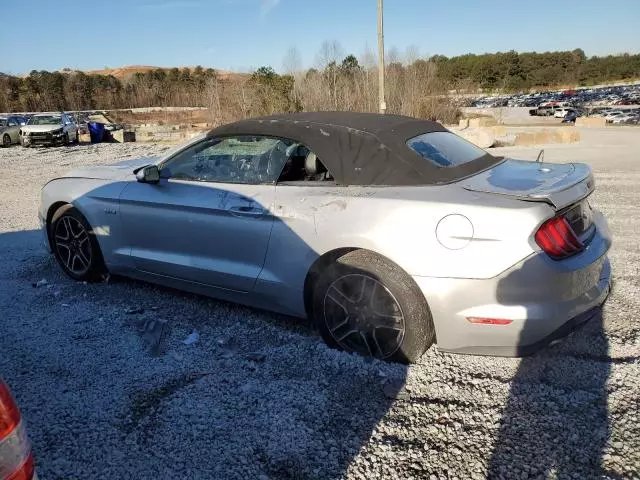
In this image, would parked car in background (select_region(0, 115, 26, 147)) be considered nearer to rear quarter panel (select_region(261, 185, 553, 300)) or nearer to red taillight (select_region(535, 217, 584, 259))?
rear quarter panel (select_region(261, 185, 553, 300))

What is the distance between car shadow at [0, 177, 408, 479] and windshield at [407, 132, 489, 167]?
1.03 metres

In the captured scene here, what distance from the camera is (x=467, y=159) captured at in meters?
3.62

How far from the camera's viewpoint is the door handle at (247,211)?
A: 3492mm

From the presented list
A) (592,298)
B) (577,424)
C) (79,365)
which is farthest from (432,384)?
(79,365)

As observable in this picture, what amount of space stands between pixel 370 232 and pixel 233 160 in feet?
4.72

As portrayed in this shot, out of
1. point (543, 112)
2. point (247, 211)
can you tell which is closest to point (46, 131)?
point (247, 211)

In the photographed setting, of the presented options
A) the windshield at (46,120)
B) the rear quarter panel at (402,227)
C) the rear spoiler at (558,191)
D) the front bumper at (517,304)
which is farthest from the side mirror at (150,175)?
the windshield at (46,120)

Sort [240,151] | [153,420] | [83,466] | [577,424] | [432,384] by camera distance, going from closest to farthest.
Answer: [83,466], [577,424], [153,420], [432,384], [240,151]

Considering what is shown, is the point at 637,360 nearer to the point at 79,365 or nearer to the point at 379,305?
the point at 379,305

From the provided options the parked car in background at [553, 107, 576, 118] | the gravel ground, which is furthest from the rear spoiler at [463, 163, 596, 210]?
the parked car in background at [553, 107, 576, 118]

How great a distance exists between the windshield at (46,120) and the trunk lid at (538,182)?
24.6 meters

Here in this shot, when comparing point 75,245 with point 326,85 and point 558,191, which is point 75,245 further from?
point 326,85

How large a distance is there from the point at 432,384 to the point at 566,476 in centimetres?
90

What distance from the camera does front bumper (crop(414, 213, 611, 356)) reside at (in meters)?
2.72
